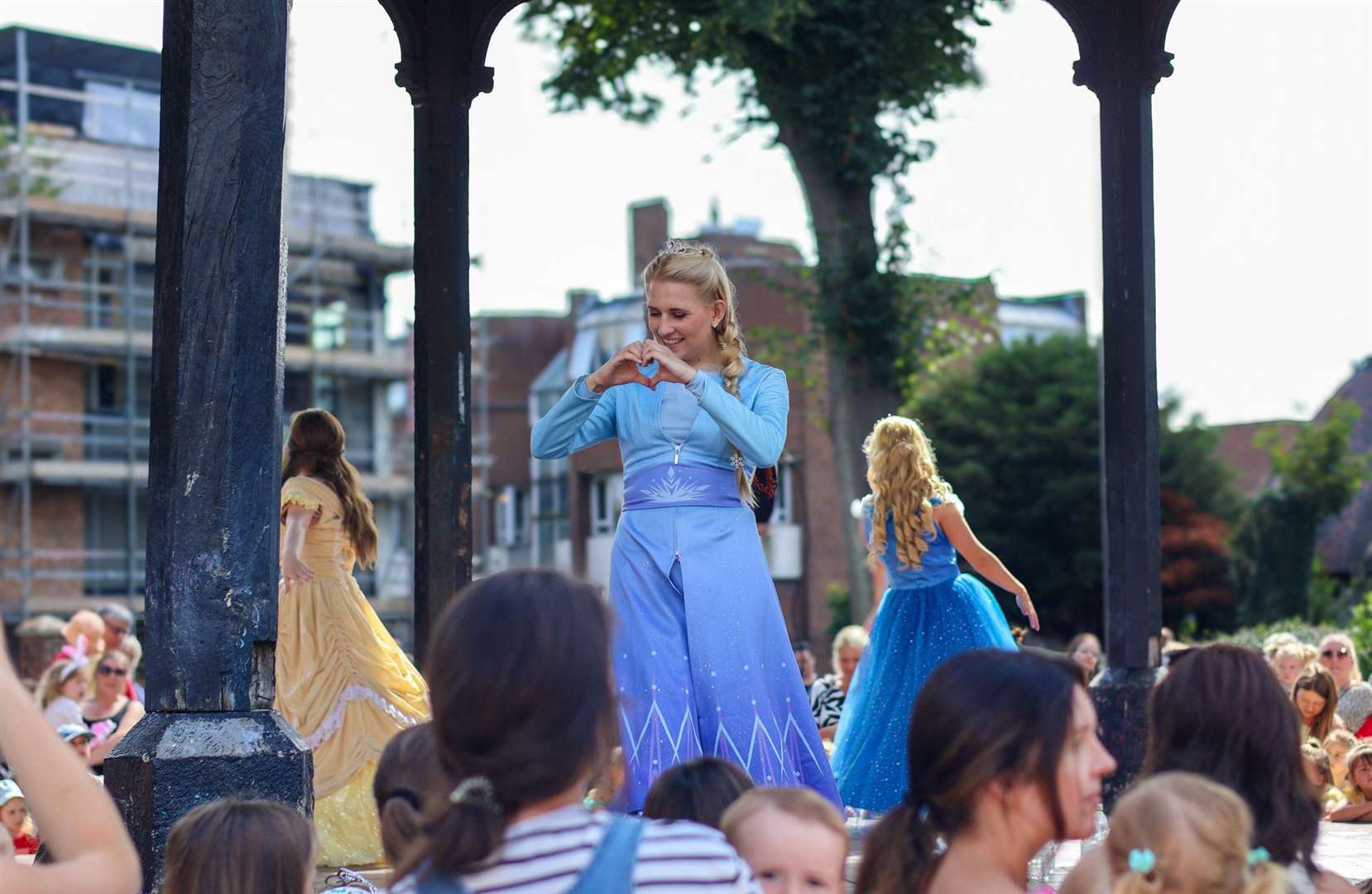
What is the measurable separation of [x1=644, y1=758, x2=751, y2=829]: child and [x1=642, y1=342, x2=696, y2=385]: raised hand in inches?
70.5

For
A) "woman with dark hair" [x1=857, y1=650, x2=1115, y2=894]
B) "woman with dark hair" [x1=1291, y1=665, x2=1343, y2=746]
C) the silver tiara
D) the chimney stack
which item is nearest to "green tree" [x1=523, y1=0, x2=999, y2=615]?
"woman with dark hair" [x1=1291, y1=665, x2=1343, y2=746]

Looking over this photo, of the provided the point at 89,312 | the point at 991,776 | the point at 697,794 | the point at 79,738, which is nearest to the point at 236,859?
the point at 697,794

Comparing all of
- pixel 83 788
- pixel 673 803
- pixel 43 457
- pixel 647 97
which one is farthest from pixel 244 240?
pixel 43 457

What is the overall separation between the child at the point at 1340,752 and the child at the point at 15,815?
20.5ft

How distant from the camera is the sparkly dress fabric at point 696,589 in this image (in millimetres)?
5477

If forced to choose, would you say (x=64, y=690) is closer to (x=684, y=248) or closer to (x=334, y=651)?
(x=334, y=651)

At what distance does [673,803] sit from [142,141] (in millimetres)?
43704

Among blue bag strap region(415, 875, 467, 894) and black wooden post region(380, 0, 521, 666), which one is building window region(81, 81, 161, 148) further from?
blue bag strap region(415, 875, 467, 894)

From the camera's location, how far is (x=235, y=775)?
16.1ft

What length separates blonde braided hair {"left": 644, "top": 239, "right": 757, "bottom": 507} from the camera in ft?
18.6

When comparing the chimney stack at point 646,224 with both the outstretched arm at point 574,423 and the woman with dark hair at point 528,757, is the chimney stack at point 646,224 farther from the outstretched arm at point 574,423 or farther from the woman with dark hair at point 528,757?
the woman with dark hair at point 528,757

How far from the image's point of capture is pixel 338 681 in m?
8.04

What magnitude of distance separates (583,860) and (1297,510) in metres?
36.6

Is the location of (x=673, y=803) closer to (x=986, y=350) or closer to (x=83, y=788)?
(x=83, y=788)
